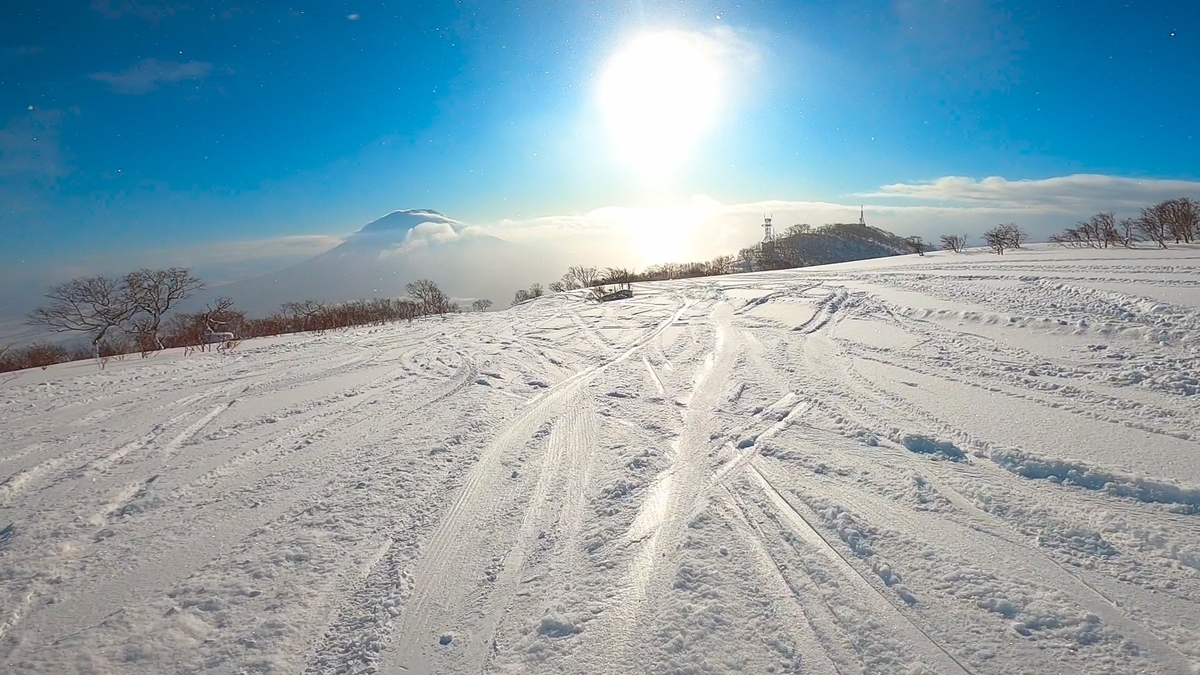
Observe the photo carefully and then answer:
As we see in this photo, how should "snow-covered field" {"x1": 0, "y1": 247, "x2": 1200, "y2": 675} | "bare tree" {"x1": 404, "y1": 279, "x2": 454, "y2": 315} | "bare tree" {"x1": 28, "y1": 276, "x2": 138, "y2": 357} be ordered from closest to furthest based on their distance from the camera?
"snow-covered field" {"x1": 0, "y1": 247, "x2": 1200, "y2": 675} < "bare tree" {"x1": 28, "y1": 276, "x2": 138, "y2": 357} < "bare tree" {"x1": 404, "y1": 279, "x2": 454, "y2": 315}

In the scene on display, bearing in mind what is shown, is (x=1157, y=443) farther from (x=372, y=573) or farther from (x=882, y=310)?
(x=882, y=310)

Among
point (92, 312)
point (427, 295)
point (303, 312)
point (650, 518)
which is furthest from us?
point (427, 295)

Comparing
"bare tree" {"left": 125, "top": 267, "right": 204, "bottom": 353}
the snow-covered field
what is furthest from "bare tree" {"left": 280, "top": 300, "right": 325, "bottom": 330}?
the snow-covered field

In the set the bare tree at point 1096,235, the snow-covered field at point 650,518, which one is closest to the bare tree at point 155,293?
the snow-covered field at point 650,518

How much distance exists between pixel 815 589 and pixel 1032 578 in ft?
3.95

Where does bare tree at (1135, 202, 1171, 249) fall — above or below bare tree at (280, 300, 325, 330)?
above

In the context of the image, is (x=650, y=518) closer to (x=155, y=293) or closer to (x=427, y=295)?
(x=155, y=293)

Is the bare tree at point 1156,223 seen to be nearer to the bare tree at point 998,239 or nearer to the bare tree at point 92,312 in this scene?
the bare tree at point 998,239

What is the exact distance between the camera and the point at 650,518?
3.44 meters

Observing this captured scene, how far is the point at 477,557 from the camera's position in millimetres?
3133

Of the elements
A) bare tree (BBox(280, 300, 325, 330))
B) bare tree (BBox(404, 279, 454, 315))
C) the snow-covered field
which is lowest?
the snow-covered field

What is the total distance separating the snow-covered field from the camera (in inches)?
93.2

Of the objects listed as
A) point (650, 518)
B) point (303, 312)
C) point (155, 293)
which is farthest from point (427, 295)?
point (650, 518)

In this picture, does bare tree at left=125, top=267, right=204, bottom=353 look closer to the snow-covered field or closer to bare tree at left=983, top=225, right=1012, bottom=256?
the snow-covered field
